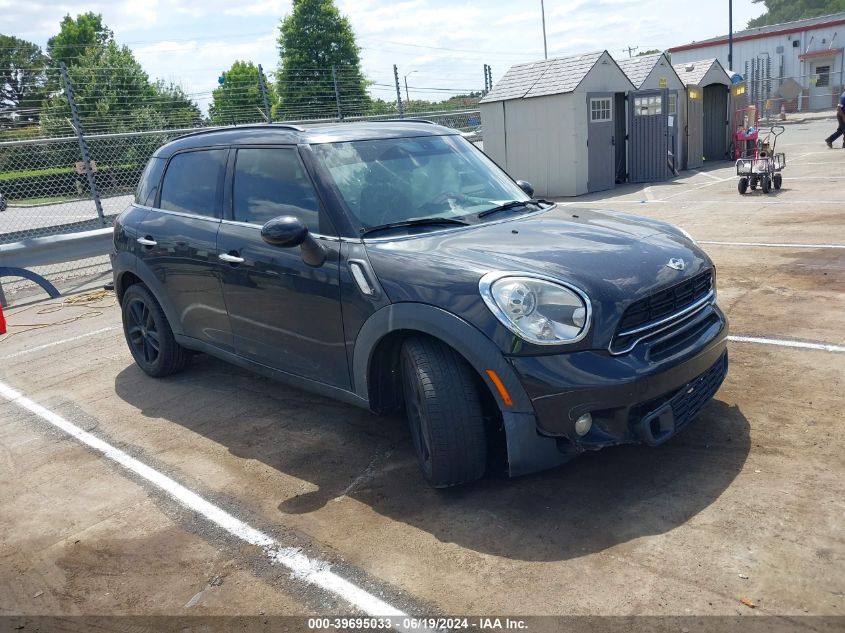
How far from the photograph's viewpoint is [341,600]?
2877 mm

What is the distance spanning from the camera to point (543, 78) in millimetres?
16203

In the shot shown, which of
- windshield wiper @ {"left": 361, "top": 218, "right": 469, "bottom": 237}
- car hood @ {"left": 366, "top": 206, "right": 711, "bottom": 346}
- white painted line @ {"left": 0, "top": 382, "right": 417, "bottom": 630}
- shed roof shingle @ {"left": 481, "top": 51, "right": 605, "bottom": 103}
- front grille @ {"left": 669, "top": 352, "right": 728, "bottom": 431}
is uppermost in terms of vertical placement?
shed roof shingle @ {"left": 481, "top": 51, "right": 605, "bottom": 103}

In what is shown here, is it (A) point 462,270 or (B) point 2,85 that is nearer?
(A) point 462,270

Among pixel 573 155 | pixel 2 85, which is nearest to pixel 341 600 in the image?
pixel 2 85

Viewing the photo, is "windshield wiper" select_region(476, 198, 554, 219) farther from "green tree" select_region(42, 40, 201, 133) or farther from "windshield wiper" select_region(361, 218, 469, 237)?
"green tree" select_region(42, 40, 201, 133)

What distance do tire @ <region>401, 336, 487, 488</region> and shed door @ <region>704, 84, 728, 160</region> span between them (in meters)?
20.5

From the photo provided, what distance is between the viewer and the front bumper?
3.11m

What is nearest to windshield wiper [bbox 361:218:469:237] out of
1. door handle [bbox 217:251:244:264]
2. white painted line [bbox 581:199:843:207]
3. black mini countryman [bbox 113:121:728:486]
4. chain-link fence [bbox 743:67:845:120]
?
black mini countryman [bbox 113:121:728:486]

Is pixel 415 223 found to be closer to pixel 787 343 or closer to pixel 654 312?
pixel 654 312

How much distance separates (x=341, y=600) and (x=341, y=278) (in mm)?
1636

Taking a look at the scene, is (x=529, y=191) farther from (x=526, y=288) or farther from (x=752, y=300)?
(x=752, y=300)

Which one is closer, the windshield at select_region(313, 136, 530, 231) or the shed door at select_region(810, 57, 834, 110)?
the windshield at select_region(313, 136, 530, 231)

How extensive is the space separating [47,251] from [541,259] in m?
8.08

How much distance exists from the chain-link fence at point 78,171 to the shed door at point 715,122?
25.0 ft
